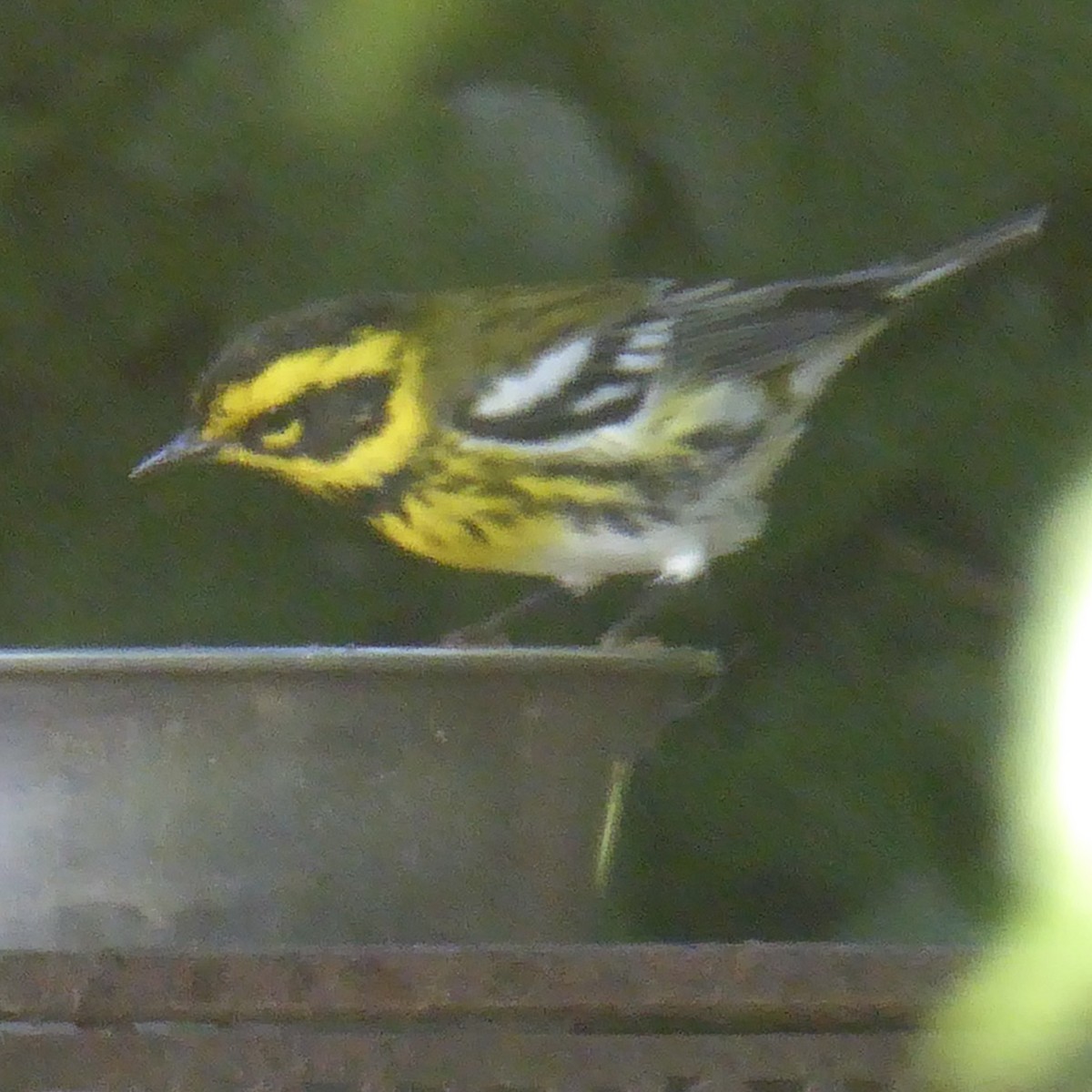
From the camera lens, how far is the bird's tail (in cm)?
114

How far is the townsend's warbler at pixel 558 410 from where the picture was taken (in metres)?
1.09

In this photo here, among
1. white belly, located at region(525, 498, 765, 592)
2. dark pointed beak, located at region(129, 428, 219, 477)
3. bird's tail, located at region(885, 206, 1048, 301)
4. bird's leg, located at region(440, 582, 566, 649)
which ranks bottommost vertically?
bird's leg, located at region(440, 582, 566, 649)

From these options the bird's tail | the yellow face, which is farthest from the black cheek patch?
the bird's tail

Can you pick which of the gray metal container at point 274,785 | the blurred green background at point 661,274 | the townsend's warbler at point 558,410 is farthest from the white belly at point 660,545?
the gray metal container at point 274,785

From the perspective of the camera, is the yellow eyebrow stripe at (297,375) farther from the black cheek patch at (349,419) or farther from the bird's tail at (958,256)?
the bird's tail at (958,256)

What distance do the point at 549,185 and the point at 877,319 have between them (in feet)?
0.80

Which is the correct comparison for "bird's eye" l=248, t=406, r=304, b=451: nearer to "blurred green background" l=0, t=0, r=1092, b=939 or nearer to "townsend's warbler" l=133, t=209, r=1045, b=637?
"townsend's warbler" l=133, t=209, r=1045, b=637

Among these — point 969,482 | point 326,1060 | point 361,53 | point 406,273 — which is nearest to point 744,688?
point 969,482

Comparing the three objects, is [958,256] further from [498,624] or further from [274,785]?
[274,785]

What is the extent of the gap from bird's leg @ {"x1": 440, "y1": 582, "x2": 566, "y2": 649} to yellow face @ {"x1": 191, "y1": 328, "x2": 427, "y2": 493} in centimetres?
13

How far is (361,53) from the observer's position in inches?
51.3

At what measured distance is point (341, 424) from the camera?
1.12 m

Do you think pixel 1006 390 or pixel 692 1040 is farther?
Result: pixel 1006 390

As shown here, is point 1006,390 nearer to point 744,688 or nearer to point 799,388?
point 799,388
